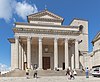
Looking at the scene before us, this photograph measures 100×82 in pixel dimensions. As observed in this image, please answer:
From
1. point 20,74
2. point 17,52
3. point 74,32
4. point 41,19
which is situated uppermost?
point 41,19

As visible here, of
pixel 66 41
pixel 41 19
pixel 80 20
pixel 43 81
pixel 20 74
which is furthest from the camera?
pixel 80 20

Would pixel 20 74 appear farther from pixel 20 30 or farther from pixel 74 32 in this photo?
pixel 74 32

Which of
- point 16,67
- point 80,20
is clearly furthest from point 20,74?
point 80,20

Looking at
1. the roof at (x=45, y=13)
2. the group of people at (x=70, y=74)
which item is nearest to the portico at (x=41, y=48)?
the roof at (x=45, y=13)

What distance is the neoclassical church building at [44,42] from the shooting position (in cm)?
4231

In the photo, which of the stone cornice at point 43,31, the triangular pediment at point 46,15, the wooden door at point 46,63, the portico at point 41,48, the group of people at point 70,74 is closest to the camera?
the group of people at point 70,74

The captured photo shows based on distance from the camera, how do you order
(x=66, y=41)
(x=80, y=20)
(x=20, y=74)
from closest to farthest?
(x=20, y=74), (x=66, y=41), (x=80, y=20)

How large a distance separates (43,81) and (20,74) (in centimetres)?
1354

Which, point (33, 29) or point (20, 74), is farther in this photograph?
point (33, 29)

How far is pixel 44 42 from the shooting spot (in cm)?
4834

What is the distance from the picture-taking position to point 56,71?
40.1m

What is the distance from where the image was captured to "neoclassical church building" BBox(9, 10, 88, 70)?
4231cm

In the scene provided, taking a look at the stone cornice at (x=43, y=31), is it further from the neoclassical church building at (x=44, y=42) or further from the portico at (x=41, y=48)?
the portico at (x=41, y=48)

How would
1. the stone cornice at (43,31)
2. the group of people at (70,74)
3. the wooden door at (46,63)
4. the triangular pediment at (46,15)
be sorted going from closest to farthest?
1. the group of people at (70,74)
2. the stone cornice at (43,31)
3. the wooden door at (46,63)
4. the triangular pediment at (46,15)
